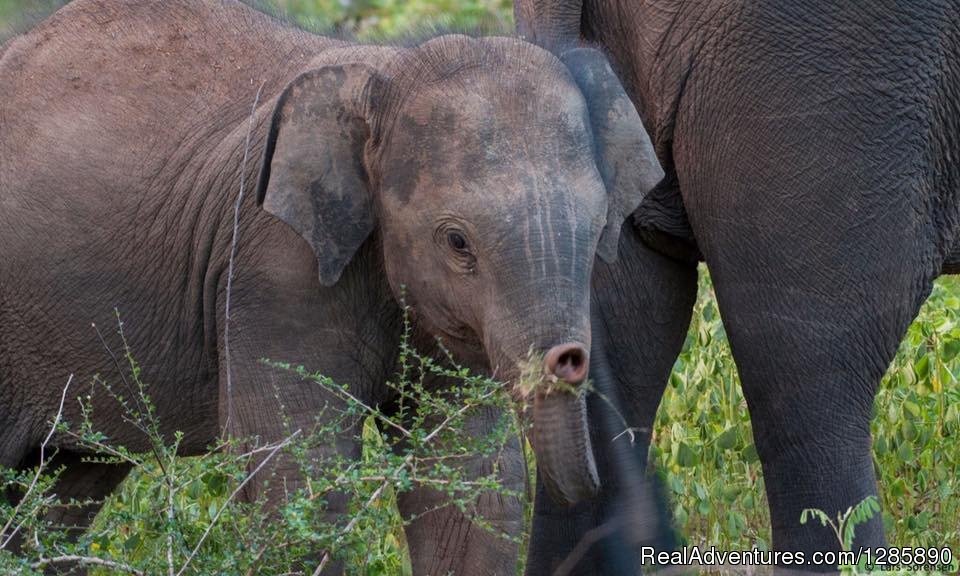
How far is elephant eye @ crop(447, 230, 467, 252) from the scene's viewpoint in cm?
304

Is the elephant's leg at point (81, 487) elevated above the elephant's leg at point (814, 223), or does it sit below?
below

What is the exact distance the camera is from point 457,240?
120 inches

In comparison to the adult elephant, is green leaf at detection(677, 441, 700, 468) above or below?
below

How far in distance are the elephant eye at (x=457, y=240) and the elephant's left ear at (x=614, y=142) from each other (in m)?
0.28

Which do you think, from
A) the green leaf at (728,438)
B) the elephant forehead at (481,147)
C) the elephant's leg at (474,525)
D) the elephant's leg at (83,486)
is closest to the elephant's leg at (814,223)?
the elephant forehead at (481,147)

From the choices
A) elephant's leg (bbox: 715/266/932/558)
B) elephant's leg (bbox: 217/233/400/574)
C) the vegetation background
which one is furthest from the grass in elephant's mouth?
the vegetation background

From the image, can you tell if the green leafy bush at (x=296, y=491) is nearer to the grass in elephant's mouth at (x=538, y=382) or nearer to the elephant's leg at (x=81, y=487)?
the grass in elephant's mouth at (x=538, y=382)

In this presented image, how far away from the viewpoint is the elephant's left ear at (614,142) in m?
3.25

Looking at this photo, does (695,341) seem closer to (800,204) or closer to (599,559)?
(599,559)

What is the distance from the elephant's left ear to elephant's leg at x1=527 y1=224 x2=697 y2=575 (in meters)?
0.33

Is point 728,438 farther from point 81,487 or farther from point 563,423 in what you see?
point 563,423

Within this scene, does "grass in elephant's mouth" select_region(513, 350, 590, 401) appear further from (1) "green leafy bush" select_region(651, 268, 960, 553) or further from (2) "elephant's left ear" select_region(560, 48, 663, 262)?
(1) "green leafy bush" select_region(651, 268, 960, 553)

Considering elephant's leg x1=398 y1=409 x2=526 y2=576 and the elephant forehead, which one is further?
elephant's leg x1=398 y1=409 x2=526 y2=576

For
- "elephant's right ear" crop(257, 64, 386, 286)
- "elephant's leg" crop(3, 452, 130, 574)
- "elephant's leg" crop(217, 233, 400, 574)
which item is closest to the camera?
"elephant's right ear" crop(257, 64, 386, 286)
